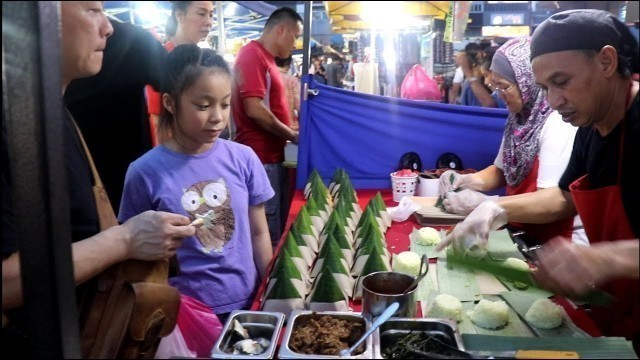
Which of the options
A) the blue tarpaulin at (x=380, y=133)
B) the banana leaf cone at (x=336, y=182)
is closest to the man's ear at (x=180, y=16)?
the banana leaf cone at (x=336, y=182)

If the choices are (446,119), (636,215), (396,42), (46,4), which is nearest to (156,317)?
(46,4)

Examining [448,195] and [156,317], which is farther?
[448,195]

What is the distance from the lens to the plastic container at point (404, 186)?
3.15 meters

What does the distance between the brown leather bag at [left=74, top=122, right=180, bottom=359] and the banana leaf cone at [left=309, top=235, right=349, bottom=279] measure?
82cm

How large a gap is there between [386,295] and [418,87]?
6.07 metres

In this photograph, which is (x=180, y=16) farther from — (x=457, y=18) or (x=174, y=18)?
(x=457, y=18)

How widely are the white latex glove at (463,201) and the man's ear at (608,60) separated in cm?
110

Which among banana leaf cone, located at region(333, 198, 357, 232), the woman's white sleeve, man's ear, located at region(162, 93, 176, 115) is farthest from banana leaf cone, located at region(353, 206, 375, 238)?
man's ear, located at region(162, 93, 176, 115)

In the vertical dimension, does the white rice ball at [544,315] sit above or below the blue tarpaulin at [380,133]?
below

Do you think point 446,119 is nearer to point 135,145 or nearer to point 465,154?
point 465,154

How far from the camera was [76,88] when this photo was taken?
1.03m

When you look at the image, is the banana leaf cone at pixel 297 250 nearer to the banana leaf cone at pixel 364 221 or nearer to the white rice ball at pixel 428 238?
the banana leaf cone at pixel 364 221

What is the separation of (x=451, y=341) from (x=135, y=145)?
1.17 m

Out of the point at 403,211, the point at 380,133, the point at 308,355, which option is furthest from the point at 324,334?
the point at 380,133
